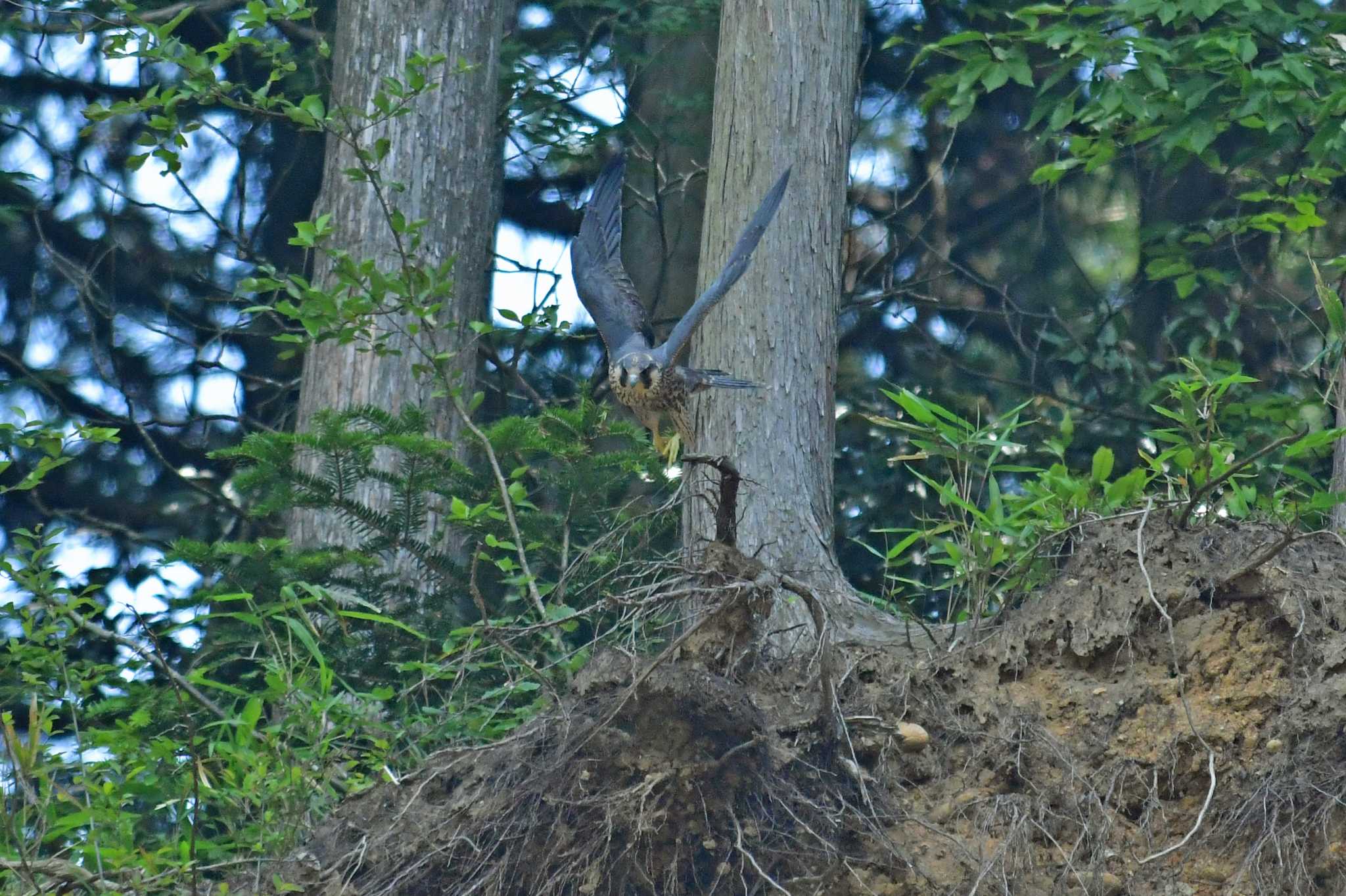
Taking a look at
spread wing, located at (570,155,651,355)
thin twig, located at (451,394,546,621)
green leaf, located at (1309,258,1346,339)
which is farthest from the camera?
spread wing, located at (570,155,651,355)

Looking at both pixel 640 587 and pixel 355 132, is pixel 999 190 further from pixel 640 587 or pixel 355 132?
pixel 640 587

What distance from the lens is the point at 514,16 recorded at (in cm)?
787

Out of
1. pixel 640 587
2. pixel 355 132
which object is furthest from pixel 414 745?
pixel 355 132

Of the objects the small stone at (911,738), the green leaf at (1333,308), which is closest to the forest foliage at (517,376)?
the green leaf at (1333,308)

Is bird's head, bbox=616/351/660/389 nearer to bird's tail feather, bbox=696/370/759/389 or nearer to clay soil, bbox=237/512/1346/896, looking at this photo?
bird's tail feather, bbox=696/370/759/389

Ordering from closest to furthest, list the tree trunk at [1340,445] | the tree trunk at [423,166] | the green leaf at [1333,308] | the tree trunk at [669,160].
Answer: the green leaf at [1333,308] → the tree trunk at [1340,445] → the tree trunk at [423,166] → the tree trunk at [669,160]

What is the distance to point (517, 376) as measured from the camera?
696 centimetres

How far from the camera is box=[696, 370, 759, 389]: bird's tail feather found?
4.87m

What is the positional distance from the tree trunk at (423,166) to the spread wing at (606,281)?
45.5 inches

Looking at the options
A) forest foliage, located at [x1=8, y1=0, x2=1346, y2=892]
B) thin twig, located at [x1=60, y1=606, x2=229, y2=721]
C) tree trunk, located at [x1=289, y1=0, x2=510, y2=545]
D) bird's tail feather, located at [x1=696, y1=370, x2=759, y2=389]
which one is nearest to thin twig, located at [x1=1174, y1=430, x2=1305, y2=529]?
forest foliage, located at [x1=8, y1=0, x2=1346, y2=892]

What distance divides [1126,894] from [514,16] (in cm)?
580

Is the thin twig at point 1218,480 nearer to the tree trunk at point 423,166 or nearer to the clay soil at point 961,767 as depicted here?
the clay soil at point 961,767

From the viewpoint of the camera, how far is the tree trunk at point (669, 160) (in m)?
7.54

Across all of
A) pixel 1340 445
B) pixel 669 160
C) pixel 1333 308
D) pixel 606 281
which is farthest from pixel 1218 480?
pixel 669 160
